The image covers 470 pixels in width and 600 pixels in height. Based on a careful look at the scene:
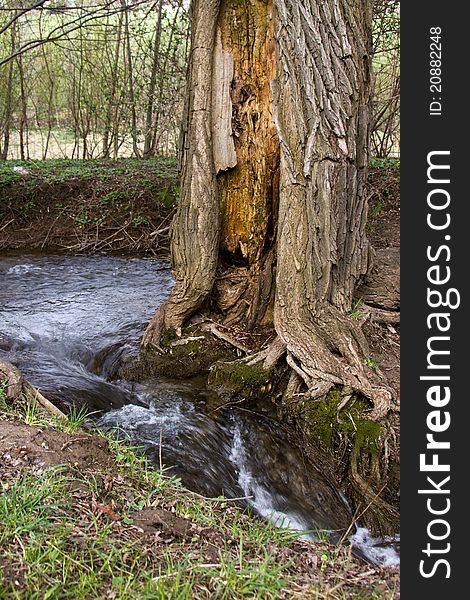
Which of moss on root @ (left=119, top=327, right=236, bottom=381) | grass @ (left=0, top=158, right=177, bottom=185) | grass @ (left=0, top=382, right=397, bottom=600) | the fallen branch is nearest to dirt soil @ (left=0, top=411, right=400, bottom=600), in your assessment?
grass @ (left=0, top=382, right=397, bottom=600)

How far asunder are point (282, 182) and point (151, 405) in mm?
1908

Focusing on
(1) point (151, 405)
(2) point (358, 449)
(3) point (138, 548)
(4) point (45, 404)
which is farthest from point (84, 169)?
(3) point (138, 548)

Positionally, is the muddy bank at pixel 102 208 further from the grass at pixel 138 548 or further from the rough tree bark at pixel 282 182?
the grass at pixel 138 548

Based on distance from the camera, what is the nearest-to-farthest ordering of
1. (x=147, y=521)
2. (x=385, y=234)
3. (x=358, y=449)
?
(x=147, y=521) → (x=358, y=449) → (x=385, y=234)

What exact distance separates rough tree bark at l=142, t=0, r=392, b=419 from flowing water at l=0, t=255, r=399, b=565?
53 centimetres

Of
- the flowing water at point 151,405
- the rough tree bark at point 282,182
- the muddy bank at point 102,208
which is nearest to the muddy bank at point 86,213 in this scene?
the muddy bank at point 102,208

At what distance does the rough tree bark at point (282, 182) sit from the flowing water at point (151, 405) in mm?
533

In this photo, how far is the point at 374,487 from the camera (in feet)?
12.2

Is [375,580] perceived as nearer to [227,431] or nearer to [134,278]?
[227,431]

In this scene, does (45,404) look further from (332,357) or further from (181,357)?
(332,357)

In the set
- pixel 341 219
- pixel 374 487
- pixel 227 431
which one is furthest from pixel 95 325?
pixel 374 487

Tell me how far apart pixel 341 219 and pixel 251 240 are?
2.73ft

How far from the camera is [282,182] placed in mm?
4594

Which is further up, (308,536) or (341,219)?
(341,219)
